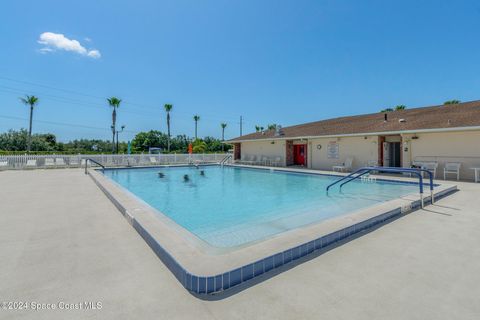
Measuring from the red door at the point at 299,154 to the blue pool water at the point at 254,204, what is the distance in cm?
645

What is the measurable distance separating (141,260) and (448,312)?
327 cm

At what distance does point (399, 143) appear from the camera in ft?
47.1

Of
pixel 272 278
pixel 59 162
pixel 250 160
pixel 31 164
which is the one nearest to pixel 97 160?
pixel 59 162

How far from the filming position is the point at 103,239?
4.00 meters

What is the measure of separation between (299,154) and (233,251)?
57.0 feet

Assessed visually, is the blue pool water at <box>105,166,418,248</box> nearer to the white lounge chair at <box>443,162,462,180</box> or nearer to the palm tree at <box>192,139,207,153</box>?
the white lounge chair at <box>443,162,462,180</box>

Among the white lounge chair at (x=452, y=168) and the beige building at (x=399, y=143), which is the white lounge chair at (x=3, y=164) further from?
the white lounge chair at (x=452, y=168)

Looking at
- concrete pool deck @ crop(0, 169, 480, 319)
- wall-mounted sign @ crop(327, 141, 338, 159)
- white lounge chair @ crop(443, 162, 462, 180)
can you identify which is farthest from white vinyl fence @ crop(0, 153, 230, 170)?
white lounge chair @ crop(443, 162, 462, 180)

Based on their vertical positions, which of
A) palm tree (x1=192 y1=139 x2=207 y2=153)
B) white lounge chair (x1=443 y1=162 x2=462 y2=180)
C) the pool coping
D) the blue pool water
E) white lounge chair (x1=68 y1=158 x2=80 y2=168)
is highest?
palm tree (x1=192 y1=139 x2=207 y2=153)

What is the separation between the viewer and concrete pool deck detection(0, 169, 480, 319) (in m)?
2.20

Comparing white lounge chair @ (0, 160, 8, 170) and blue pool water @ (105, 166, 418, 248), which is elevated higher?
white lounge chair @ (0, 160, 8, 170)

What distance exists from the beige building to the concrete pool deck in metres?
8.81

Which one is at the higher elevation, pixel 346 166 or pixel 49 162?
pixel 49 162

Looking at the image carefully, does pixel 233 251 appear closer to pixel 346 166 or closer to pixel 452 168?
pixel 452 168
